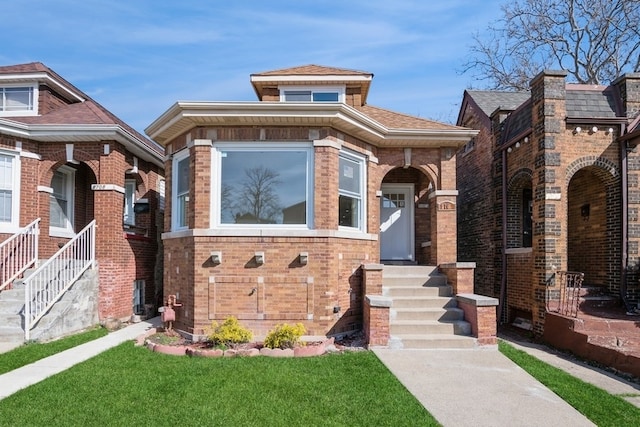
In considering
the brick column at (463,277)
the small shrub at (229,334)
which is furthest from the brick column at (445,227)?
the small shrub at (229,334)

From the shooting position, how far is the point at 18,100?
1114cm

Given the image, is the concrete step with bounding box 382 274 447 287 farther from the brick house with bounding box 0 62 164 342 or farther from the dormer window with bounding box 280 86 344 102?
the brick house with bounding box 0 62 164 342

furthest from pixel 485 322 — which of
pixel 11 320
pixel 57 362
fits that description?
pixel 11 320

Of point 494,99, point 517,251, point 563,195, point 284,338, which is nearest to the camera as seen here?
point 284,338

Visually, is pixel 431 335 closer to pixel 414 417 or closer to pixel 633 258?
pixel 414 417

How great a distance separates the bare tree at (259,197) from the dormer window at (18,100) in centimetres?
660

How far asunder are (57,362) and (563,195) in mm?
9157

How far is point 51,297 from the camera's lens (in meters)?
8.51

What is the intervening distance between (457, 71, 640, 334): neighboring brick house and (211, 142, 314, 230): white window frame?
450 centimetres

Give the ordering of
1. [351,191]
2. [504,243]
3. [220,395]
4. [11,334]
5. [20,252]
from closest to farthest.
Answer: [220,395], [11,334], [351,191], [20,252], [504,243]

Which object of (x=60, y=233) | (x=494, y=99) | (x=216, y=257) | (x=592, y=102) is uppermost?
(x=494, y=99)

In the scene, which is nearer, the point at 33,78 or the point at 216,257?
the point at 216,257

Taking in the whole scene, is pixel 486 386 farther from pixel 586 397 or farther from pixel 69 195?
pixel 69 195

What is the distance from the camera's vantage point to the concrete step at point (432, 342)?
7.52 m
